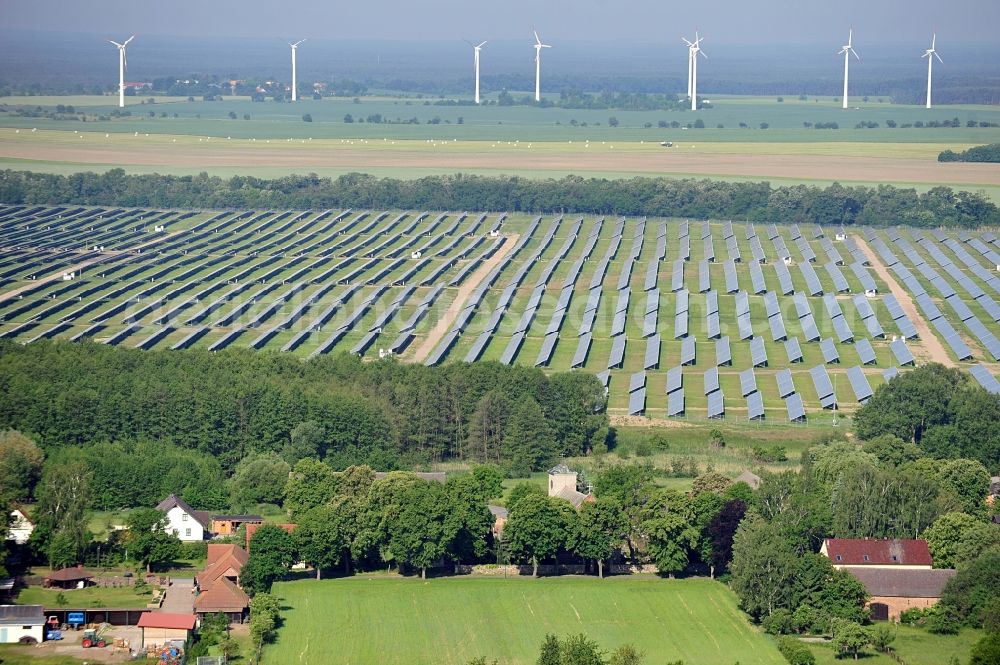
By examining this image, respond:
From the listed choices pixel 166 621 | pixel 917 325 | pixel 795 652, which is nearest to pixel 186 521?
pixel 166 621

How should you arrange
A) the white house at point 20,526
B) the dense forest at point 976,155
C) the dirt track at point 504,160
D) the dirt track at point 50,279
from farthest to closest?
1. the dense forest at point 976,155
2. the dirt track at point 504,160
3. the dirt track at point 50,279
4. the white house at point 20,526

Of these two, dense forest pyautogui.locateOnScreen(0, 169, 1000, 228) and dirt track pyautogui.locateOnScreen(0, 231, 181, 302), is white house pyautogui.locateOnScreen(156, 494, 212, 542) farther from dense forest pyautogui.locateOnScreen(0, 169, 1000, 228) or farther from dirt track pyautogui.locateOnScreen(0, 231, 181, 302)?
dense forest pyautogui.locateOnScreen(0, 169, 1000, 228)

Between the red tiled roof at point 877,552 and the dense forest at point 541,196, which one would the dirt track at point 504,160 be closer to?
the dense forest at point 541,196

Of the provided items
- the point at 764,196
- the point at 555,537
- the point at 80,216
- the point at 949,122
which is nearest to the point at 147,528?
the point at 555,537

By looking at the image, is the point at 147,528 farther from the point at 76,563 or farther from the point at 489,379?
the point at 489,379

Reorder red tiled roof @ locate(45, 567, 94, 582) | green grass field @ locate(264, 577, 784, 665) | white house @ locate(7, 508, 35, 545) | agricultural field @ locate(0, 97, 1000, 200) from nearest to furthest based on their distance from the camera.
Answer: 1. green grass field @ locate(264, 577, 784, 665)
2. red tiled roof @ locate(45, 567, 94, 582)
3. white house @ locate(7, 508, 35, 545)
4. agricultural field @ locate(0, 97, 1000, 200)

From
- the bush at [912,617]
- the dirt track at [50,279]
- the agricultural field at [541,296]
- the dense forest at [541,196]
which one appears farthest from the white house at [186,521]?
the dense forest at [541,196]

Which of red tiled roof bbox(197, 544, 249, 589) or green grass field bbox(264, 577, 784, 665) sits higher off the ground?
red tiled roof bbox(197, 544, 249, 589)

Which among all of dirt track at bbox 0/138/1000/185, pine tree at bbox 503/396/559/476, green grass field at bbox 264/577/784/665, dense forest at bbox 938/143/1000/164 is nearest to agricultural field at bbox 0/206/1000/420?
pine tree at bbox 503/396/559/476

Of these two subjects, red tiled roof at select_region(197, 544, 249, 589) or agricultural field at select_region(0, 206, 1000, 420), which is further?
agricultural field at select_region(0, 206, 1000, 420)
